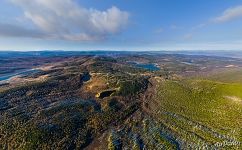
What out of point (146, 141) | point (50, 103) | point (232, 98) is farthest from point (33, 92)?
point (232, 98)

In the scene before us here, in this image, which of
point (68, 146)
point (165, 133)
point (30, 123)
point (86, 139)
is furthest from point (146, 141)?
point (30, 123)

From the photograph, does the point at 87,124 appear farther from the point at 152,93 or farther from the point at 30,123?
the point at 152,93

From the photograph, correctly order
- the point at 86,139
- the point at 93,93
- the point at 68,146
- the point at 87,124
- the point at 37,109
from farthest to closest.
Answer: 1. the point at 93,93
2. the point at 37,109
3. the point at 87,124
4. the point at 86,139
5. the point at 68,146

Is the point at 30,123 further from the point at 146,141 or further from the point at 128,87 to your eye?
the point at 128,87

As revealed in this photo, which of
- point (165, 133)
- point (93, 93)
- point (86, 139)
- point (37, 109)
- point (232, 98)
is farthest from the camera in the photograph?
point (93, 93)

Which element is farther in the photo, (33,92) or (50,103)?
(33,92)

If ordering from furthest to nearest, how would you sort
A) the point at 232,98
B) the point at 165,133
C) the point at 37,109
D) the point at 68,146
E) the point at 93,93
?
1. the point at 93,93
2. the point at 232,98
3. the point at 37,109
4. the point at 165,133
5. the point at 68,146
